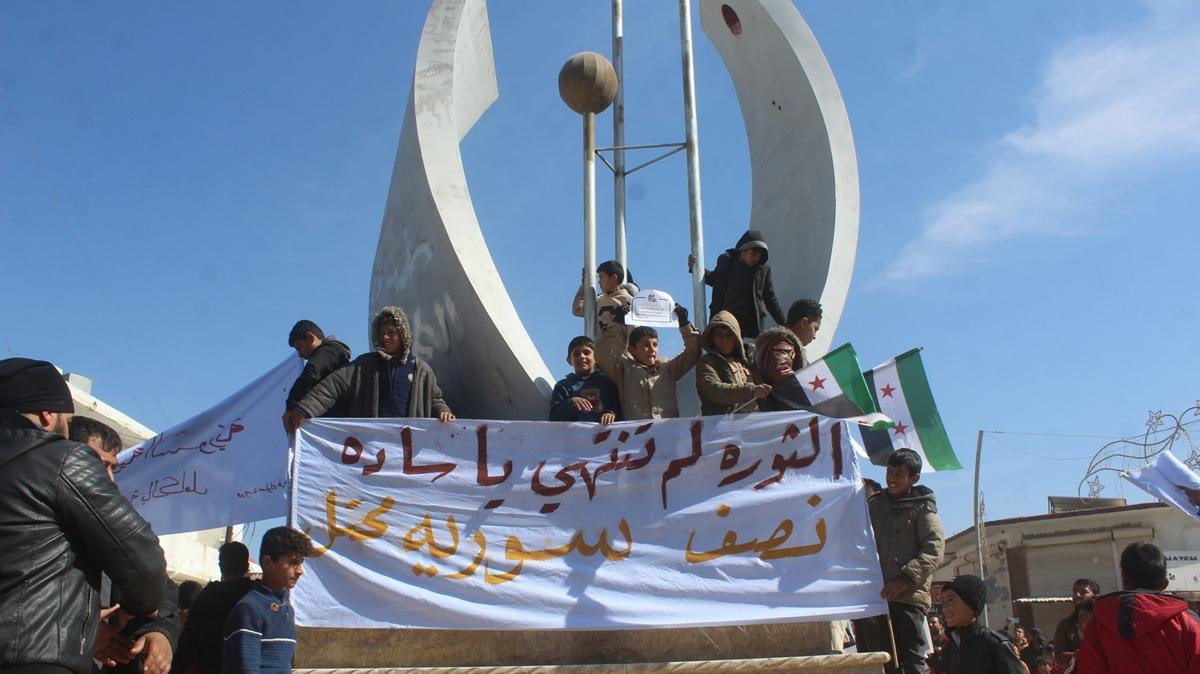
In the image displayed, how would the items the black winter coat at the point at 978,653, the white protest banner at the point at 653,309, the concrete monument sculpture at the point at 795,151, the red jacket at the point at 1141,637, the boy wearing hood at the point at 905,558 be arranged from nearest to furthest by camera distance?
the red jacket at the point at 1141,637
the black winter coat at the point at 978,653
the boy wearing hood at the point at 905,558
the white protest banner at the point at 653,309
the concrete monument sculpture at the point at 795,151

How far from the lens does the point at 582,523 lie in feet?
16.2

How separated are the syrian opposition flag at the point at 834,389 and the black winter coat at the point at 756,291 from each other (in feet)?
5.27

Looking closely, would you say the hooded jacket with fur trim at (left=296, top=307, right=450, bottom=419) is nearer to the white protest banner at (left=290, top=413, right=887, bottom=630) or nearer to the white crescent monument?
the white protest banner at (left=290, top=413, right=887, bottom=630)

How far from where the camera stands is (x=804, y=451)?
5211 mm

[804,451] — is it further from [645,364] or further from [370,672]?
[370,672]

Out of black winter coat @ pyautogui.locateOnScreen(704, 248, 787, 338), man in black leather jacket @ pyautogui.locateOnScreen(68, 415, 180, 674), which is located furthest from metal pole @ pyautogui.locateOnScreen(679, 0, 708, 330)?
man in black leather jacket @ pyautogui.locateOnScreen(68, 415, 180, 674)

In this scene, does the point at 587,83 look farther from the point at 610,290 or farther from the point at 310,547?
the point at 310,547

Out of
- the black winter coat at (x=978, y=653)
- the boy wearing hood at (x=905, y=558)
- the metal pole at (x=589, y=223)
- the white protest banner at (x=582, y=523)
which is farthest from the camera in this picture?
the metal pole at (x=589, y=223)

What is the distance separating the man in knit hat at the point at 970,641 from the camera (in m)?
4.36

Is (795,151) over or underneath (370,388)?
over

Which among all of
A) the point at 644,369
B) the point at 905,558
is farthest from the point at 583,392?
the point at 905,558

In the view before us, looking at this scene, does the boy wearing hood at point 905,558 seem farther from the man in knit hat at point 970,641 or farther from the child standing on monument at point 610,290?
the child standing on monument at point 610,290

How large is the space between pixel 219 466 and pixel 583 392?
8.50 feet

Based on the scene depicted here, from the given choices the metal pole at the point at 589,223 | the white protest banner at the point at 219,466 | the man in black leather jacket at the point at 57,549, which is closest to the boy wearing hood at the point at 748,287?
the metal pole at the point at 589,223
